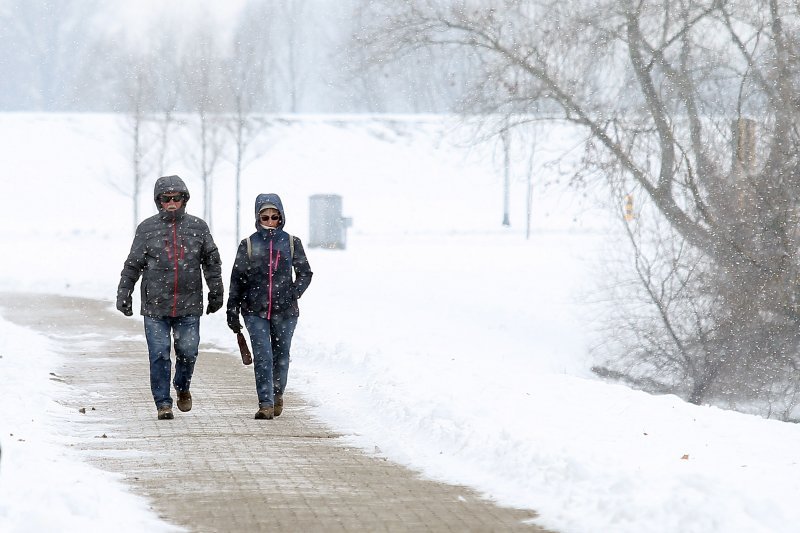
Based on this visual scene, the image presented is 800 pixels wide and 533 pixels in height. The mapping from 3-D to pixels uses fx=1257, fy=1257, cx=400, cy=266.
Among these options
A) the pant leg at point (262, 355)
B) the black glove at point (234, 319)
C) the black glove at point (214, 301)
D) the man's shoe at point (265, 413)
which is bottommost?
the man's shoe at point (265, 413)

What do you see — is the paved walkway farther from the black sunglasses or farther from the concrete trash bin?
the concrete trash bin

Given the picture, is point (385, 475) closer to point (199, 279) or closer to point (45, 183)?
point (199, 279)

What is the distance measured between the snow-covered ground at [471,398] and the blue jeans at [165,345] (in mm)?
751

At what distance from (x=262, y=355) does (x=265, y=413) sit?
1.39 ft

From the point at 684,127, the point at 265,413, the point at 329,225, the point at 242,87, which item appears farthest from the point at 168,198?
the point at 242,87

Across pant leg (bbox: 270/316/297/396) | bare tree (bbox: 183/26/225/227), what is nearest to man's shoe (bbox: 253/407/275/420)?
pant leg (bbox: 270/316/297/396)

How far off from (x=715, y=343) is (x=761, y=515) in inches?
472

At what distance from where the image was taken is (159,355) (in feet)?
29.5

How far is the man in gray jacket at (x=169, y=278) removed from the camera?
29.2ft

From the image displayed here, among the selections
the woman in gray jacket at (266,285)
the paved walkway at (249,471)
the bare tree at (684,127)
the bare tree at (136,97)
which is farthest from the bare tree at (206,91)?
the woman in gray jacket at (266,285)

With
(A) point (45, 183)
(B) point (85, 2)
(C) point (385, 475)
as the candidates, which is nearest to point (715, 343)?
(C) point (385, 475)

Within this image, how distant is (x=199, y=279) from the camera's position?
9.09 metres

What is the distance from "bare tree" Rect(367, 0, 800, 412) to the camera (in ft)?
54.4

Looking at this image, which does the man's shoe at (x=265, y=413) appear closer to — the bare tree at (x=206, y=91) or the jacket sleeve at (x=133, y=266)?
the jacket sleeve at (x=133, y=266)
